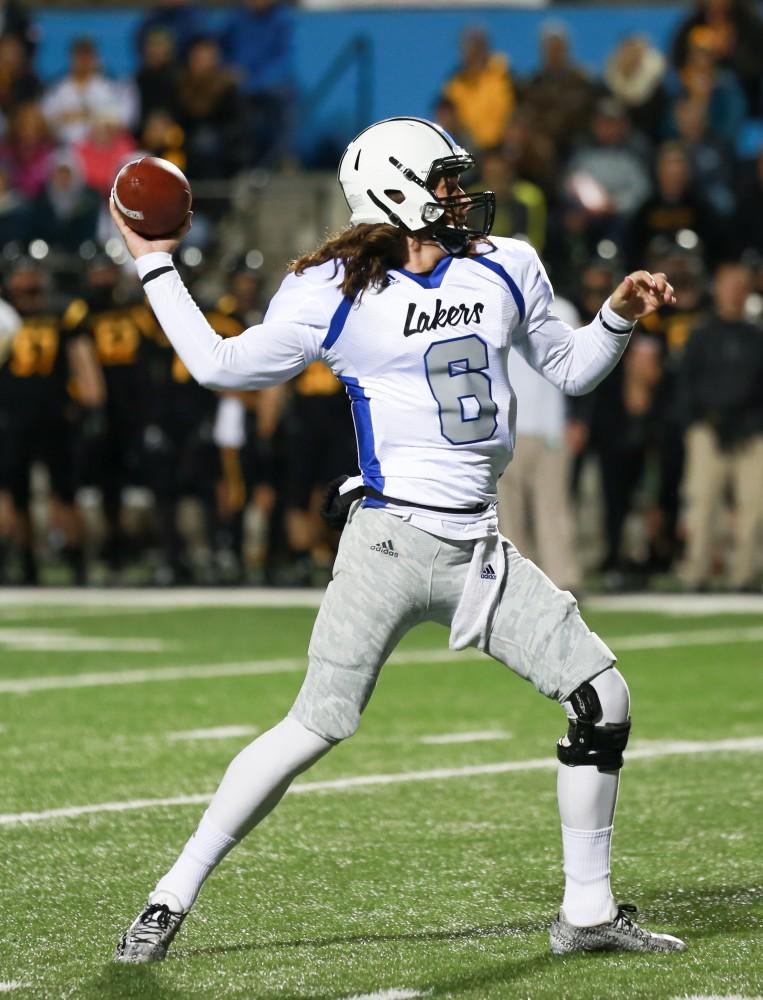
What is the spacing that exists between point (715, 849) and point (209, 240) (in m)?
13.5

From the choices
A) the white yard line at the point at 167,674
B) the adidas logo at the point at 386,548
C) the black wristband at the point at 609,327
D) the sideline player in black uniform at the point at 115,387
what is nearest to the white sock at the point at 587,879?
the adidas logo at the point at 386,548

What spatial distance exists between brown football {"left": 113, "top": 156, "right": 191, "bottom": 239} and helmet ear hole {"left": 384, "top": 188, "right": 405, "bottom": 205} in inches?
18.3

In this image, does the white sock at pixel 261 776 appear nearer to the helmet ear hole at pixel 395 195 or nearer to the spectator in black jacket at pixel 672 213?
the helmet ear hole at pixel 395 195

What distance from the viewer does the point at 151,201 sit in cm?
488

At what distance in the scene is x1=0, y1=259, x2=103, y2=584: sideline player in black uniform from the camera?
15.5m

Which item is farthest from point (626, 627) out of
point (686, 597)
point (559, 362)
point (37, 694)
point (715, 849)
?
point (559, 362)

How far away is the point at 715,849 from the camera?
606 cm

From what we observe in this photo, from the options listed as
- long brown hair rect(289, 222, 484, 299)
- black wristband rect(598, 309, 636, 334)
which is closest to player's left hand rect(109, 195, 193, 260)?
long brown hair rect(289, 222, 484, 299)

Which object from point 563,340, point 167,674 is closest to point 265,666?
point 167,674

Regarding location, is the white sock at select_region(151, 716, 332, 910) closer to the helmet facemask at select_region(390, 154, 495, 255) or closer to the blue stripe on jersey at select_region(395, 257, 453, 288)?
the blue stripe on jersey at select_region(395, 257, 453, 288)

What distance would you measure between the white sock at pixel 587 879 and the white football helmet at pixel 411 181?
4.51 feet

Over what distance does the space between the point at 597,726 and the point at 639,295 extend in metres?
1.01

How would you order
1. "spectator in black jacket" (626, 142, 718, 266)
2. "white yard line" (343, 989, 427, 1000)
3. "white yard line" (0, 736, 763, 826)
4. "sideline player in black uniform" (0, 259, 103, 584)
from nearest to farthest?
"white yard line" (343, 989, 427, 1000), "white yard line" (0, 736, 763, 826), "sideline player in black uniform" (0, 259, 103, 584), "spectator in black jacket" (626, 142, 718, 266)

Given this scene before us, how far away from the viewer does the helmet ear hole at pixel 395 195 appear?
488 centimetres
